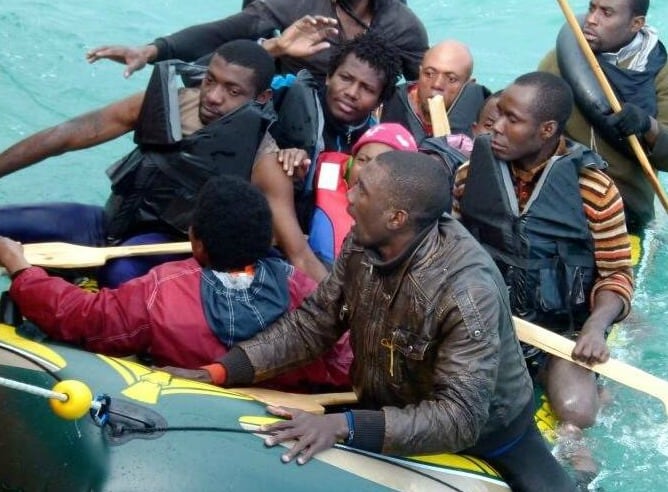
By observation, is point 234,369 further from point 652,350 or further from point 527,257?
point 652,350

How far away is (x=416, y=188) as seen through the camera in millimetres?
2404

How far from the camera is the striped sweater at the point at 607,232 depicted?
3295mm

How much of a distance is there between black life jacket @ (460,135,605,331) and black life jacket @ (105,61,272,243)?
2.36ft

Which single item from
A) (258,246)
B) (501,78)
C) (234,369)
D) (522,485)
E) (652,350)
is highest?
(258,246)

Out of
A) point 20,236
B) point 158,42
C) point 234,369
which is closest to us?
point 234,369

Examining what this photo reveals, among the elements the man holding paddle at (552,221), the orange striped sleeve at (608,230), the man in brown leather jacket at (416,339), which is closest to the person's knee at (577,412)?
the man holding paddle at (552,221)

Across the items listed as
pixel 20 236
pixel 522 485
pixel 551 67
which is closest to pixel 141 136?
pixel 20 236

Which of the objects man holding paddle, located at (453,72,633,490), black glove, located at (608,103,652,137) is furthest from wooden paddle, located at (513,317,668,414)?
black glove, located at (608,103,652,137)

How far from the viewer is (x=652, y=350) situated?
13.7ft

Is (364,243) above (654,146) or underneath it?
above

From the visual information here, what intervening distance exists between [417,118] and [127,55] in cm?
110

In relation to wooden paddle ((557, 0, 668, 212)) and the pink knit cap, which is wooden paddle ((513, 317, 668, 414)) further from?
wooden paddle ((557, 0, 668, 212))

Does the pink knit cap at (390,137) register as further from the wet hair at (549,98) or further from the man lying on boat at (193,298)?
the man lying on boat at (193,298)

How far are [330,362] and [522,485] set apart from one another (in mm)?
608
